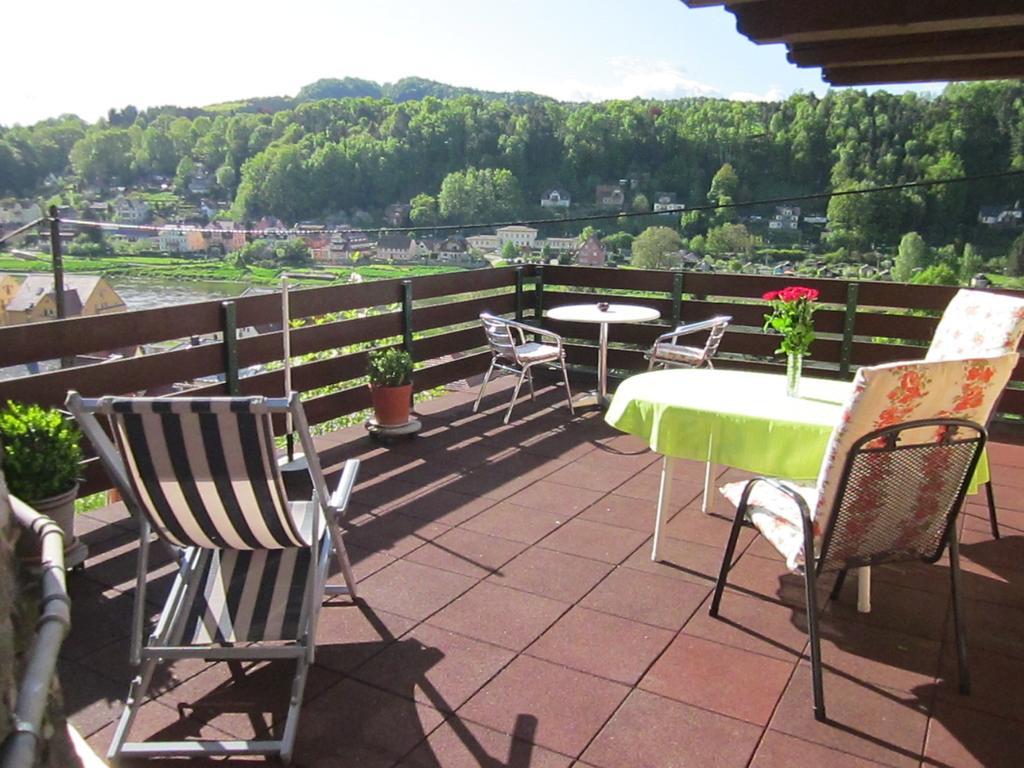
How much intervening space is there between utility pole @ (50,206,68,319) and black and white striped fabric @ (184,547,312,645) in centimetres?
318

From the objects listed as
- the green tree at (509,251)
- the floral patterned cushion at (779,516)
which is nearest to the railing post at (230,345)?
the floral patterned cushion at (779,516)

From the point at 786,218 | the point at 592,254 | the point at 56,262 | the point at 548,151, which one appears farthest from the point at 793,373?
the point at 548,151

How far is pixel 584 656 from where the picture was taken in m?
2.69

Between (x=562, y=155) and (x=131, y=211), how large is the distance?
17.8 feet

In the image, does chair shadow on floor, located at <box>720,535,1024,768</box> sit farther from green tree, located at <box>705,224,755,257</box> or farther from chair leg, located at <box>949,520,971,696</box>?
green tree, located at <box>705,224,755,257</box>

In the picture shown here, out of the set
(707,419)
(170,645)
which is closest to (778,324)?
(707,419)

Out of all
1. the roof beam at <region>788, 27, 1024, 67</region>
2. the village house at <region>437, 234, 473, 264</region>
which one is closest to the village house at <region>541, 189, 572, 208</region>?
the village house at <region>437, 234, 473, 264</region>

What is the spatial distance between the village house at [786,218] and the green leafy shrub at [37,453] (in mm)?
7848

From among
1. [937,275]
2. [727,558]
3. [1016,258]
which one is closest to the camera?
[727,558]

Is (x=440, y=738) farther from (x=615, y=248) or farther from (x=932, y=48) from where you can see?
(x=615, y=248)

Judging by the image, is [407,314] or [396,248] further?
[396,248]

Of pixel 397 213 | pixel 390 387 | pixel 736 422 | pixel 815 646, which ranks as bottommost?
pixel 815 646

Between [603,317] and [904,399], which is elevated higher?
[904,399]

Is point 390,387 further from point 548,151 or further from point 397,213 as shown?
point 548,151
